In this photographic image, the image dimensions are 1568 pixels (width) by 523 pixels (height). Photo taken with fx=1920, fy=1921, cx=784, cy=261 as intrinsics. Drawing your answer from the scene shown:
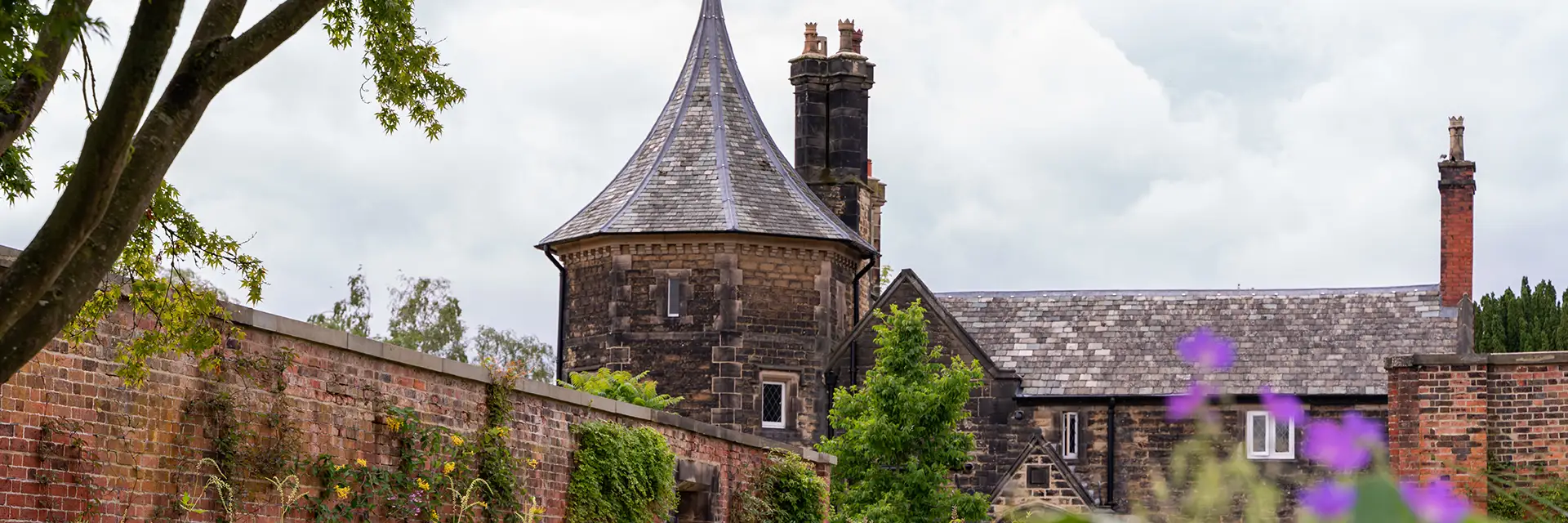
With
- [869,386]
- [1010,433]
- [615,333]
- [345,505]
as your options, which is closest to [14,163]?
[345,505]

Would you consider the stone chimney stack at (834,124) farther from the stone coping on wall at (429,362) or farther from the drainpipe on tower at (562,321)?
A: the stone coping on wall at (429,362)

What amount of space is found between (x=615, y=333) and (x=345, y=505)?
22.9 metres

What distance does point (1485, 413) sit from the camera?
22844 millimetres

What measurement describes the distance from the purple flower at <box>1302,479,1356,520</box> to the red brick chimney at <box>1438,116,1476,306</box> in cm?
3903

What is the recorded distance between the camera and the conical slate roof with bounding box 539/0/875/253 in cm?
3641

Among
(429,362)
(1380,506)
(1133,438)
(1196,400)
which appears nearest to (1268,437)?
(1133,438)

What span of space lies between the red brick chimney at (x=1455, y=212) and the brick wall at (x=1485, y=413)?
1605 centimetres

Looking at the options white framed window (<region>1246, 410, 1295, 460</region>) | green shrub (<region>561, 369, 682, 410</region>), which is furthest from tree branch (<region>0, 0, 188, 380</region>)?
white framed window (<region>1246, 410, 1295, 460</region>)

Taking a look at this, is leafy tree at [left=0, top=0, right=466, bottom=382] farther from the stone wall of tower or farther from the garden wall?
the stone wall of tower

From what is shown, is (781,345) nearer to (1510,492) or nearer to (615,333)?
(615,333)

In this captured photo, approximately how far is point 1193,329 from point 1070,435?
3986 millimetres

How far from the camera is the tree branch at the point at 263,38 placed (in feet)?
25.9

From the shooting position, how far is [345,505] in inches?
535

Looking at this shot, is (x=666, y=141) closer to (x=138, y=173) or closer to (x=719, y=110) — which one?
(x=719, y=110)
